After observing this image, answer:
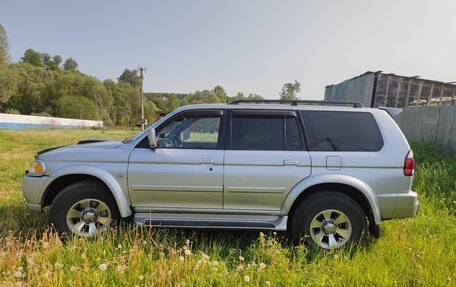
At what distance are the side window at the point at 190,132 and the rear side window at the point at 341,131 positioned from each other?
3.82ft

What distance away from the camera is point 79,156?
3.45m

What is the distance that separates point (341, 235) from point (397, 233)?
0.98 m

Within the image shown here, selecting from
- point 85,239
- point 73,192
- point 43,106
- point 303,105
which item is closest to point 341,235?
point 303,105

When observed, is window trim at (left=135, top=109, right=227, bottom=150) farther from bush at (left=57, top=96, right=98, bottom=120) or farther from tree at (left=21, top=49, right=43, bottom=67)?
tree at (left=21, top=49, right=43, bottom=67)

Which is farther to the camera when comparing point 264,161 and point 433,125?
point 433,125

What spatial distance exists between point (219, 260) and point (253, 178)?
0.99 metres

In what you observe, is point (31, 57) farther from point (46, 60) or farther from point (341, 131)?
point (341, 131)

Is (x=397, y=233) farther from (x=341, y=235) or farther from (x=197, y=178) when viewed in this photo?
(x=197, y=178)

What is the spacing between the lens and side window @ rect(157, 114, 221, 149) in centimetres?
354

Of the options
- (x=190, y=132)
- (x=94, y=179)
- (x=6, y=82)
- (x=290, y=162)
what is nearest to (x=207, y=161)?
(x=190, y=132)

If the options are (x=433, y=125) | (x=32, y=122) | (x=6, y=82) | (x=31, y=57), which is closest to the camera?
(x=433, y=125)

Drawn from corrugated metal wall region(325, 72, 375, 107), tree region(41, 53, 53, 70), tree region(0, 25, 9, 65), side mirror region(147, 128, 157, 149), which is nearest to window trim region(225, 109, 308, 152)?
side mirror region(147, 128, 157, 149)

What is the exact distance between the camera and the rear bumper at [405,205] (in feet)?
10.8

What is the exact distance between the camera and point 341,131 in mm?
3449
